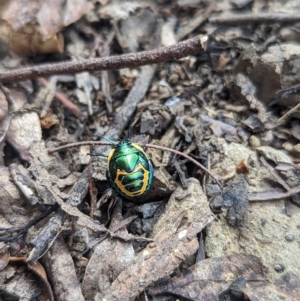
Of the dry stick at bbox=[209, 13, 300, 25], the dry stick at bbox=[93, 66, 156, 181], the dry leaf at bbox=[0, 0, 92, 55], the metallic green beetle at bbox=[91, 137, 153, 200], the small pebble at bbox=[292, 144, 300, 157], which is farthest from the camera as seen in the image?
the dry stick at bbox=[209, 13, 300, 25]

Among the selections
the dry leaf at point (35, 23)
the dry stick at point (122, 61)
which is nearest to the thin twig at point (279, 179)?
the dry stick at point (122, 61)

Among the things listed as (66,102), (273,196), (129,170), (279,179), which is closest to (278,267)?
(273,196)

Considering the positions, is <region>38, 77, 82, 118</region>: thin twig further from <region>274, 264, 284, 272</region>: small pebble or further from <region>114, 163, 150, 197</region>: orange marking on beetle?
<region>274, 264, 284, 272</region>: small pebble

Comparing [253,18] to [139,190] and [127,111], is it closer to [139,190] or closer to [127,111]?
[127,111]

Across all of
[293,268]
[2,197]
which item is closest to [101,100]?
[2,197]

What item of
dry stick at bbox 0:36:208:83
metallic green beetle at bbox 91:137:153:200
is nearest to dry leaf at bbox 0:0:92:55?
dry stick at bbox 0:36:208:83

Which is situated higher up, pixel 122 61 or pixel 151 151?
pixel 122 61
